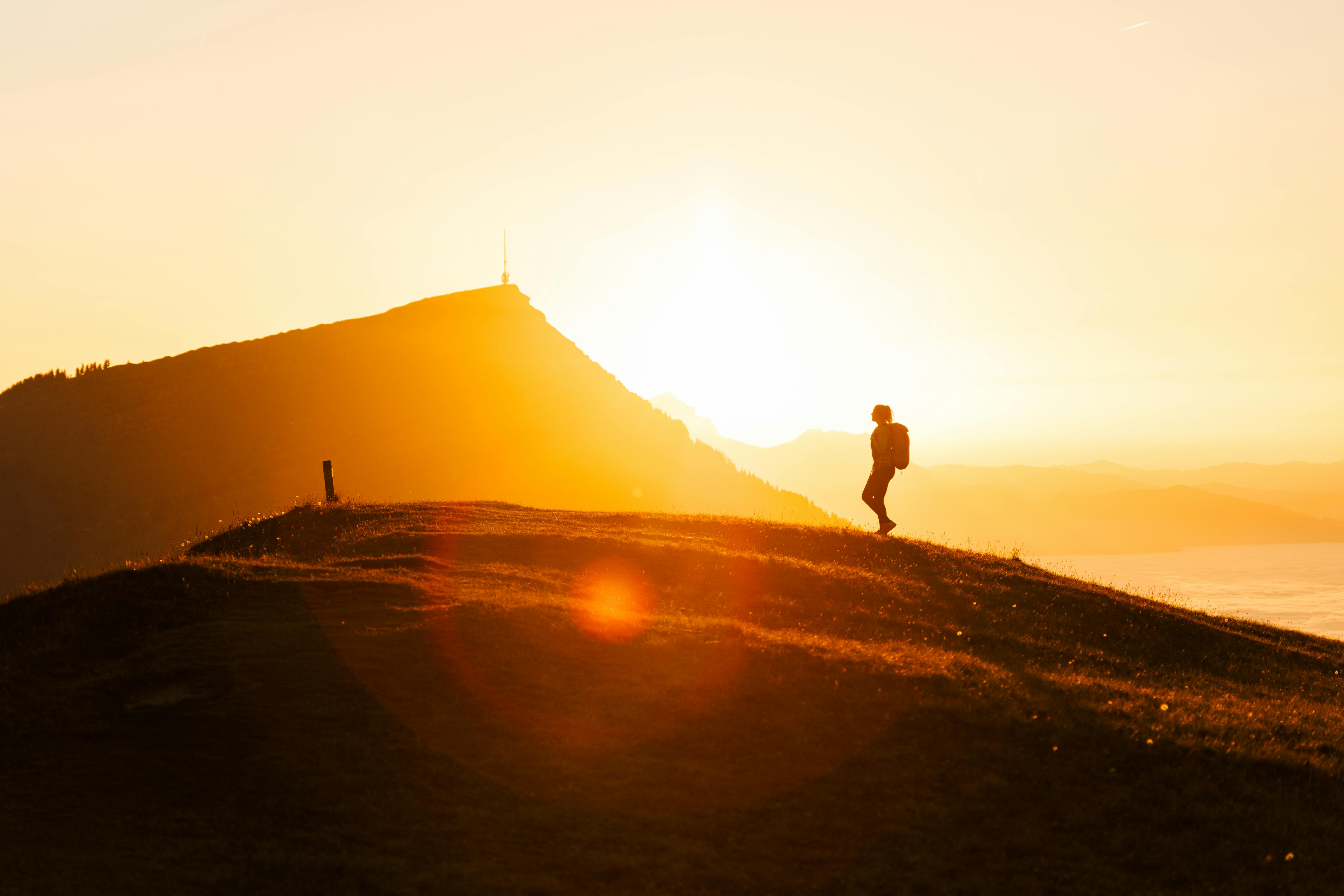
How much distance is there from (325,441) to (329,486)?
265 feet

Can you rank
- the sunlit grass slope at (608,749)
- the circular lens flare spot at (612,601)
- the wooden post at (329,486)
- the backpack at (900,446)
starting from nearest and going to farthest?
the sunlit grass slope at (608,749)
the circular lens flare spot at (612,601)
the backpack at (900,446)
the wooden post at (329,486)

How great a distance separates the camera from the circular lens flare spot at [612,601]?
42.8 feet

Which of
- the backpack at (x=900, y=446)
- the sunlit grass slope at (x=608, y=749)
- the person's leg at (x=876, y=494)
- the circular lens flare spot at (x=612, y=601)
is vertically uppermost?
the backpack at (x=900, y=446)

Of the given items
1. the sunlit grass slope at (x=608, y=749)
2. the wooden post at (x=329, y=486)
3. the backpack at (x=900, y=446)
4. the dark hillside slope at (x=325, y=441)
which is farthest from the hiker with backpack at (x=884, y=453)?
the dark hillside slope at (x=325, y=441)

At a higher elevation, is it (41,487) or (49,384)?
(49,384)

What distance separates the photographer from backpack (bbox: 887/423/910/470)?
2153cm

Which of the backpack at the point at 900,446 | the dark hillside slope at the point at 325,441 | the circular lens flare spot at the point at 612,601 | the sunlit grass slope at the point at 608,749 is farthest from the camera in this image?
the dark hillside slope at the point at 325,441

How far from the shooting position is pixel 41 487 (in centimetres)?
9831

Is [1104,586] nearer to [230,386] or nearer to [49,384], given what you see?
[230,386]

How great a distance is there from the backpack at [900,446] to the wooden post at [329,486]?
15.3m

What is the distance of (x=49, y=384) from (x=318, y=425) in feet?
137

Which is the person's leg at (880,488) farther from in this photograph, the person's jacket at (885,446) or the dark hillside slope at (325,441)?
the dark hillside slope at (325,441)

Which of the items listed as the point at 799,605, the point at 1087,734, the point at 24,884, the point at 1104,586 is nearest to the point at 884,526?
the point at 1104,586

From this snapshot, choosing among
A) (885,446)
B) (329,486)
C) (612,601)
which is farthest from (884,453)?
(329,486)
